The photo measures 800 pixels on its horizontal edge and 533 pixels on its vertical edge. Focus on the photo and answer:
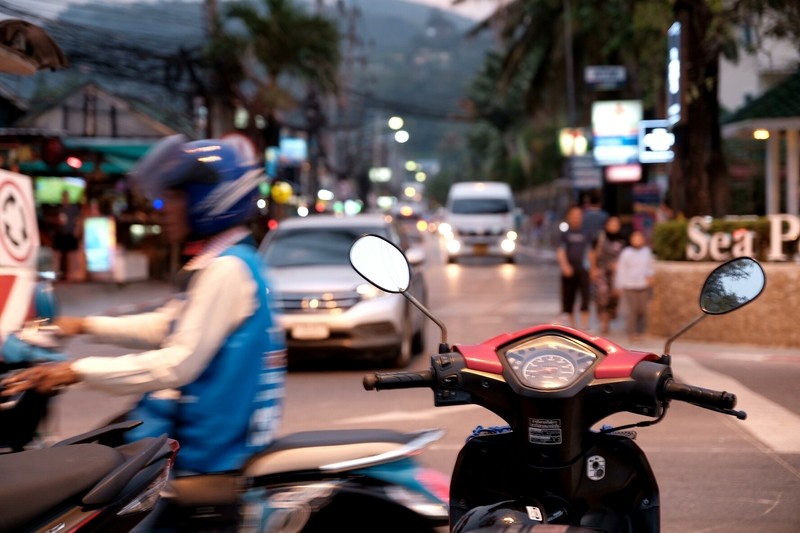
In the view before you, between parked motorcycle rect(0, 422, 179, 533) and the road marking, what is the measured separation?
234 inches

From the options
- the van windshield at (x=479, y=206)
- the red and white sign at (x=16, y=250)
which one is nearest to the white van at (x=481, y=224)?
the van windshield at (x=479, y=206)

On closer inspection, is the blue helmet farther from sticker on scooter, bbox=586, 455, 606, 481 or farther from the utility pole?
the utility pole

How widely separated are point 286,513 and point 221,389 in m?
0.43

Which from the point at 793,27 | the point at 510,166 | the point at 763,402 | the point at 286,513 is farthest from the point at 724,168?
the point at 510,166

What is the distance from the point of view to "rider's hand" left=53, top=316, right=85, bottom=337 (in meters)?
3.80

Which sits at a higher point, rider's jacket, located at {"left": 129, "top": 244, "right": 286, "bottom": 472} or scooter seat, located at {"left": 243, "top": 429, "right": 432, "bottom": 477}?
rider's jacket, located at {"left": 129, "top": 244, "right": 286, "bottom": 472}

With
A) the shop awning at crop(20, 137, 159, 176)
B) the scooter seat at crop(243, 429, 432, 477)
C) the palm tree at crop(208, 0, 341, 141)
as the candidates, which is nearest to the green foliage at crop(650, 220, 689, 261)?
the scooter seat at crop(243, 429, 432, 477)

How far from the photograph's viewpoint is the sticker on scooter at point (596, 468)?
3.13m

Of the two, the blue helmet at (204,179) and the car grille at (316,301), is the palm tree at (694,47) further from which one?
the blue helmet at (204,179)

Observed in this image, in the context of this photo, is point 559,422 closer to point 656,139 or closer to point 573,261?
point 573,261

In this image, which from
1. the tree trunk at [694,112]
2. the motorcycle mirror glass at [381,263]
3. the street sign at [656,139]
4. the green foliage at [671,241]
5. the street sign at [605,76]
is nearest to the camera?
the motorcycle mirror glass at [381,263]

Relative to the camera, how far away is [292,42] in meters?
35.6

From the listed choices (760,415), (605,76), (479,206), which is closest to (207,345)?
(760,415)

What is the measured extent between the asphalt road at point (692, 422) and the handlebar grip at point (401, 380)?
1317 millimetres
